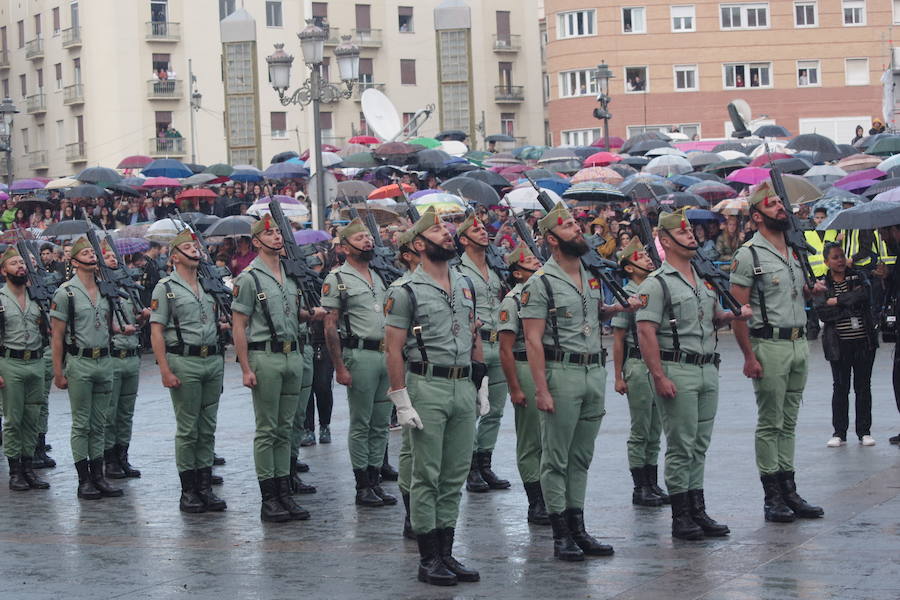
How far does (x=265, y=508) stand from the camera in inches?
434

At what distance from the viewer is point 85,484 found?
40.6 ft

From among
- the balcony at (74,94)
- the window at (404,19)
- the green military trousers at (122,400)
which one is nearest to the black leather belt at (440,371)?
the green military trousers at (122,400)

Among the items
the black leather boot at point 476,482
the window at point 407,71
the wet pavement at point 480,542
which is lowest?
the wet pavement at point 480,542

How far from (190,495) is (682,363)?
3874mm

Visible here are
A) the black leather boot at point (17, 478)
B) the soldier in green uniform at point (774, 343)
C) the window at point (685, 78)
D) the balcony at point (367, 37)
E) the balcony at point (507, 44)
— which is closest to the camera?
the soldier in green uniform at point (774, 343)

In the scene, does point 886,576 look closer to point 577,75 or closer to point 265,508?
point 265,508

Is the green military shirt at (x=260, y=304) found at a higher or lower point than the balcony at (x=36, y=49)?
lower

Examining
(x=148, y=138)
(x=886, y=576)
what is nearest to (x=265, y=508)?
(x=886, y=576)

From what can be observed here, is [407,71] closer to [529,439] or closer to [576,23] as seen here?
[576,23]

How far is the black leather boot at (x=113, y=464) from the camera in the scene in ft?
43.6

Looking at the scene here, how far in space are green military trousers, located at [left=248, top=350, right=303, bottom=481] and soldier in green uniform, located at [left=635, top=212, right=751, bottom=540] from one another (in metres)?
2.66

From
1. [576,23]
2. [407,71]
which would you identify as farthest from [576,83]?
[407,71]

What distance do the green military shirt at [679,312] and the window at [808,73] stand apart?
207 ft

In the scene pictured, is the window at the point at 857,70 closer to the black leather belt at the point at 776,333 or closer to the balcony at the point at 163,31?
the balcony at the point at 163,31
